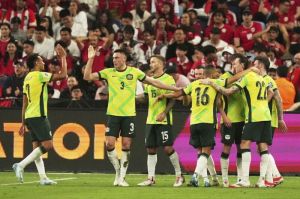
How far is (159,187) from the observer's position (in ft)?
60.4

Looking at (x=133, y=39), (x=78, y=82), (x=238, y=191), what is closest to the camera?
(x=238, y=191)

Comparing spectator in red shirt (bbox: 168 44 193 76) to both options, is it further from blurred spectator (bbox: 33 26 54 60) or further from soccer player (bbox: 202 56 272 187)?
soccer player (bbox: 202 56 272 187)

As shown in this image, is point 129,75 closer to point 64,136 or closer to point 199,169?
point 199,169

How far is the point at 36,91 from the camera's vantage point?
1903 centimetres

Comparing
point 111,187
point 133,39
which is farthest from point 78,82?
point 111,187

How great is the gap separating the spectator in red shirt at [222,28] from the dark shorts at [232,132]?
8.14 metres

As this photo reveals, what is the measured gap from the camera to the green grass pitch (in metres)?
16.3

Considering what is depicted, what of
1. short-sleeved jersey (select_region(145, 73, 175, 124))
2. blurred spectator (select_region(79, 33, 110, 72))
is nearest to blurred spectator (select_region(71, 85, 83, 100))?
blurred spectator (select_region(79, 33, 110, 72))

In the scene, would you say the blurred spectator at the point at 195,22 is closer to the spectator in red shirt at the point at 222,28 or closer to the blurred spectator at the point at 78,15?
the spectator in red shirt at the point at 222,28

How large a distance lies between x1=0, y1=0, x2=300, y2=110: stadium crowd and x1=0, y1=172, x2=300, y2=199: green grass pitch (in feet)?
13.7

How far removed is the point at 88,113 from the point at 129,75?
414cm

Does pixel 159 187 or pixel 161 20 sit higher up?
pixel 161 20

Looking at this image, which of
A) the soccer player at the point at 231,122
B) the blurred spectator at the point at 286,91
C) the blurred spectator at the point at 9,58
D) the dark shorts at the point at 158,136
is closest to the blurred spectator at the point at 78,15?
the blurred spectator at the point at 9,58

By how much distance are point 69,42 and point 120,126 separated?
8472 millimetres
